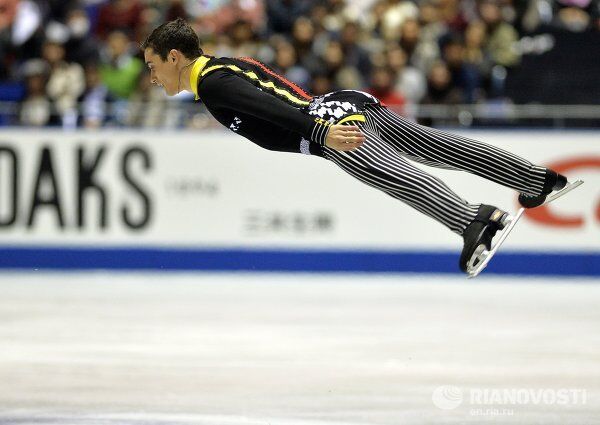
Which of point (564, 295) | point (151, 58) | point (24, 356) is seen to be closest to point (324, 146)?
point (151, 58)

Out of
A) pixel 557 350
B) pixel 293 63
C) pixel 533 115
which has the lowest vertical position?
pixel 557 350

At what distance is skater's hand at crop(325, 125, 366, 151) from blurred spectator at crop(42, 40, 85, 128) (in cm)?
839

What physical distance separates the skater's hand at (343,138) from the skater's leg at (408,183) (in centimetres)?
35

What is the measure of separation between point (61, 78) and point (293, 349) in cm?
714

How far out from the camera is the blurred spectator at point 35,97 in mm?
14875

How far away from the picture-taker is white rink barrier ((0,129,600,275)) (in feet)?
48.3

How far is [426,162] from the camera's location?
8.14 metres

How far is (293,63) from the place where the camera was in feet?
51.3

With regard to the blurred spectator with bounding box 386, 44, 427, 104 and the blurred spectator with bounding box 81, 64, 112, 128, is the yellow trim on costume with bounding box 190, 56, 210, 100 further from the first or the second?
the blurred spectator with bounding box 386, 44, 427, 104

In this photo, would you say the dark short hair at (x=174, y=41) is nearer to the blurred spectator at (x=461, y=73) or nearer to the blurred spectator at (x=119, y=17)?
the blurred spectator at (x=461, y=73)

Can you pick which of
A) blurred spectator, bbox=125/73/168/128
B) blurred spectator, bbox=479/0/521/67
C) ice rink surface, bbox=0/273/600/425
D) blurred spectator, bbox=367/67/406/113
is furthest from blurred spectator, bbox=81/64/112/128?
blurred spectator, bbox=479/0/521/67

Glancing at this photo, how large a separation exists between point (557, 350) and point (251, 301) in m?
4.02

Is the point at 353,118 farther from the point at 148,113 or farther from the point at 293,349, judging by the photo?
the point at 148,113

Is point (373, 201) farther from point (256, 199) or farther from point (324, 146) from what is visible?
point (324, 146)
